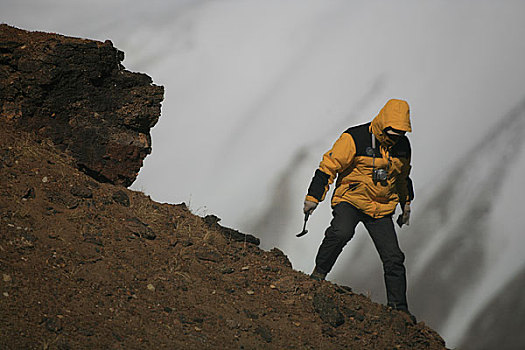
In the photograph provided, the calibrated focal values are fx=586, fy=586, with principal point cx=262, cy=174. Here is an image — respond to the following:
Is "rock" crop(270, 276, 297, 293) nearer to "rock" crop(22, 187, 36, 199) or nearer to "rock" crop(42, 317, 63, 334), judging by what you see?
"rock" crop(42, 317, 63, 334)

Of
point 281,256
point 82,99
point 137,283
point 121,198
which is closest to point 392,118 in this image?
point 281,256

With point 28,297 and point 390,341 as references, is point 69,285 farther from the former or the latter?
point 390,341

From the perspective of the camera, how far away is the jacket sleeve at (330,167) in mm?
6855

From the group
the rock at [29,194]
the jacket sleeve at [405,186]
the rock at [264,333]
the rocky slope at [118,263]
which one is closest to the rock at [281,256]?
the rocky slope at [118,263]

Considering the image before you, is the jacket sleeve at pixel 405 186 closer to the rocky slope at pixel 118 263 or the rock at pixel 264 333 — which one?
the rocky slope at pixel 118 263

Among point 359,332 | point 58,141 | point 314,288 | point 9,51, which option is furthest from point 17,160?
point 359,332

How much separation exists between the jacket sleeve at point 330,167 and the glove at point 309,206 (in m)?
0.04

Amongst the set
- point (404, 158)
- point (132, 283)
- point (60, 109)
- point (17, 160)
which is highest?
point (404, 158)

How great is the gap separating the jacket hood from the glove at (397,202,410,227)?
1.18 meters

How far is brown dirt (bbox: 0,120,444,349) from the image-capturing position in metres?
5.27

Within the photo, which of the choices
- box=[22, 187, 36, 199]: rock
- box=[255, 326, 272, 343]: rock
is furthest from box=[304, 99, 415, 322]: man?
box=[22, 187, 36, 199]: rock

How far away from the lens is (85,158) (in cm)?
816

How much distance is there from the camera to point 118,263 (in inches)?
249

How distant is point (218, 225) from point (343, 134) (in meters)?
2.44
